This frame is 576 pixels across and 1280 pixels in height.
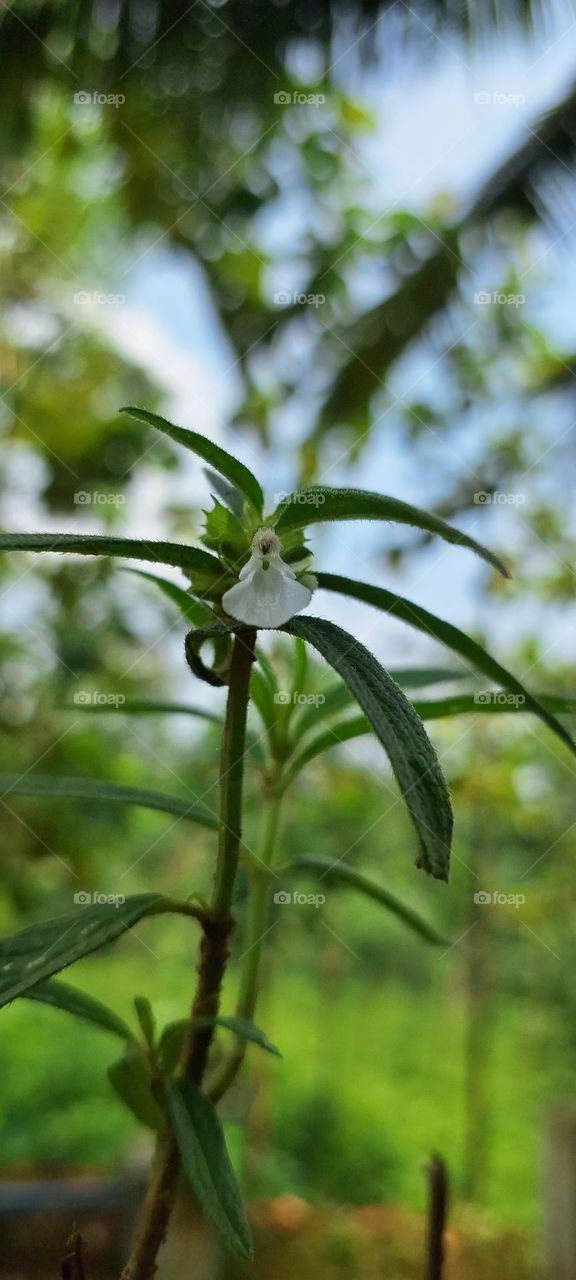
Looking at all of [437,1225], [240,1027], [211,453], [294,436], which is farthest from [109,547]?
[294,436]

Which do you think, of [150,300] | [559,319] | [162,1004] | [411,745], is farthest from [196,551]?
[162,1004]

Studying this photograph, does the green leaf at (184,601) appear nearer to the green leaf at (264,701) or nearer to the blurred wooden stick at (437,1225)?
the green leaf at (264,701)

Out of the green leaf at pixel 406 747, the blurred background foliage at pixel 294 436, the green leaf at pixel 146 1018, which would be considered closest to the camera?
the green leaf at pixel 406 747

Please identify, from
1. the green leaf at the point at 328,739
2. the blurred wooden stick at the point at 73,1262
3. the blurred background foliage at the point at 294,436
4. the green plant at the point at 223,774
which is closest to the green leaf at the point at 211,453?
the green plant at the point at 223,774

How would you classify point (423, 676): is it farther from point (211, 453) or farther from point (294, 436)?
point (294, 436)

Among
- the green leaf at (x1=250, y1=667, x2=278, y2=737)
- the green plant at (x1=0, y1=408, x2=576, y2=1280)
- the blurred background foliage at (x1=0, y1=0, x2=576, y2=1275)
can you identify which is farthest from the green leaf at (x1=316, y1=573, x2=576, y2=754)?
the blurred background foliage at (x1=0, y1=0, x2=576, y2=1275)

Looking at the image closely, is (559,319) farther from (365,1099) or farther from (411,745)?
(411,745)
